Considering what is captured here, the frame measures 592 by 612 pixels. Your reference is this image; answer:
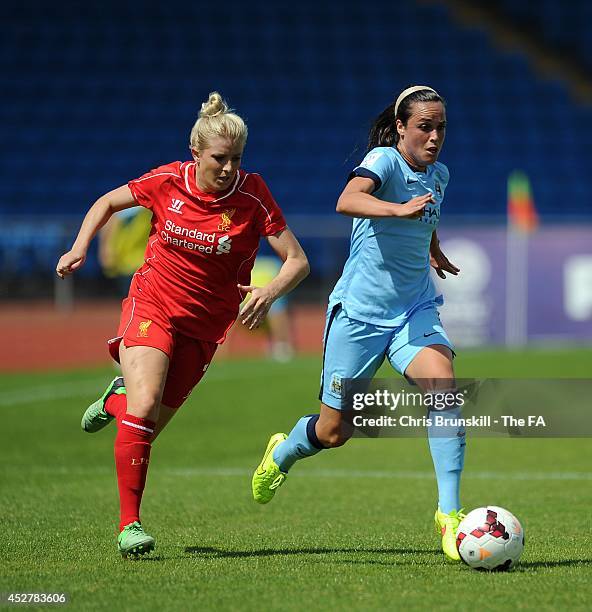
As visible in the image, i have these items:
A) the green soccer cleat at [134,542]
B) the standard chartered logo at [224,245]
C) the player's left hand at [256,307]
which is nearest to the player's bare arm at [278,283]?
the player's left hand at [256,307]

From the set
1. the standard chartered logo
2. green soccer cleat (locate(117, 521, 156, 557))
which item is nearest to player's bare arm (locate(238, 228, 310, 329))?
the standard chartered logo

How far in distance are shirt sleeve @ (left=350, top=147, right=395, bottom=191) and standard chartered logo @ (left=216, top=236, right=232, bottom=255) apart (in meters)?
0.69

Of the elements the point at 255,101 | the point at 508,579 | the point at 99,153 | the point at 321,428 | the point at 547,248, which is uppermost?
the point at 255,101

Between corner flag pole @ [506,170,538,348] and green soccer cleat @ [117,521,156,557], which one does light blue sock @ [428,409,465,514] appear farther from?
corner flag pole @ [506,170,538,348]

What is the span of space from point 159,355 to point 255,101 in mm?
21560

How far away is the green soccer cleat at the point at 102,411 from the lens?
655cm

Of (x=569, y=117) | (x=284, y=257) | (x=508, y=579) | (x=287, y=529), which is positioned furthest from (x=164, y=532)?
(x=569, y=117)

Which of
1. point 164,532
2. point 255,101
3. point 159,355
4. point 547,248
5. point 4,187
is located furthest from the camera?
point 255,101

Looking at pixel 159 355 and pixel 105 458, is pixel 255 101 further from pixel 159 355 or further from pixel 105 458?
pixel 159 355

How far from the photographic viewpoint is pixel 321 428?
623cm

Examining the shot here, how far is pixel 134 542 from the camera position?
552cm

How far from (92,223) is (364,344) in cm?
147

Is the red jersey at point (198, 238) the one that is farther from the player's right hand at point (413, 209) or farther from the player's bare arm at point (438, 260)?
the player's bare arm at point (438, 260)

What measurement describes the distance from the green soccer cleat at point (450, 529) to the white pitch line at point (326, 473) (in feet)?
12.5
